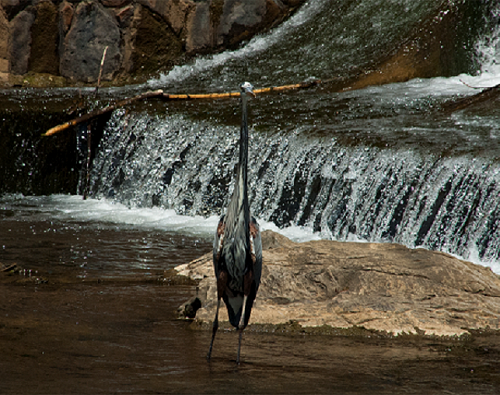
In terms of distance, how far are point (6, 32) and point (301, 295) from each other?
39.1ft

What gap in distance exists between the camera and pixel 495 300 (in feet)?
14.0

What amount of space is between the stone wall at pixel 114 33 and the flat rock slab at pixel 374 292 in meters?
10.6

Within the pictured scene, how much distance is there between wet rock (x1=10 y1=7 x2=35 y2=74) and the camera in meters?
14.0

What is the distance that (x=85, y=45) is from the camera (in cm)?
1413

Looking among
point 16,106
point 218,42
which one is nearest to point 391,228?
point 16,106

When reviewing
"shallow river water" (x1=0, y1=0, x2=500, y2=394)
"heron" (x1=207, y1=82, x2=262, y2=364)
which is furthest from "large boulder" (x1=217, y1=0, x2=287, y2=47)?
"heron" (x1=207, y1=82, x2=262, y2=364)

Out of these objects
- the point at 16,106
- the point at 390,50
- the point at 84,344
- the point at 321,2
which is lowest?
the point at 84,344

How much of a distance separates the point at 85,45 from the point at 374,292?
452 inches

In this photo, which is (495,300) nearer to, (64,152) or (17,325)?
(17,325)

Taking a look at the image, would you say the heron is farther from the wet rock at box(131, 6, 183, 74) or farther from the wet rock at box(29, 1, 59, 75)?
the wet rock at box(29, 1, 59, 75)

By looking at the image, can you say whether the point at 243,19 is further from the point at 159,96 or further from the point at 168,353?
the point at 168,353

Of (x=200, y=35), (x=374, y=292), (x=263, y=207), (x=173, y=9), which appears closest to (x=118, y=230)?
(x=263, y=207)

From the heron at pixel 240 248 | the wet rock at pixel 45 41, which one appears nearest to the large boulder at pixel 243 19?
the wet rock at pixel 45 41

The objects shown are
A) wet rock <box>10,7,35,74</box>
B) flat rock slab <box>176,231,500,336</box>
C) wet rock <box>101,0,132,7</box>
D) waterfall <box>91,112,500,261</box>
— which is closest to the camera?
flat rock slab <box>176,231,500,336</box>
